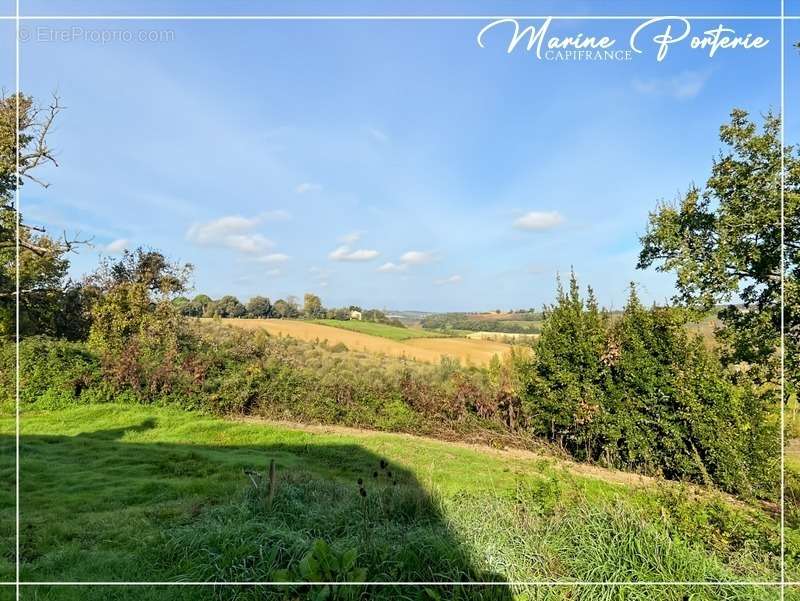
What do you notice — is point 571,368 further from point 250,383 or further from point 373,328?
point 250,383

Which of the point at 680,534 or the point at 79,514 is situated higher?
the point at 680,534

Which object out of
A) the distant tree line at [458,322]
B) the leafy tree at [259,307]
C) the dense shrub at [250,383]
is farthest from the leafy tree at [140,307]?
the distant tree line at [458,322]

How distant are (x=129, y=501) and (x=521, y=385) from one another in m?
6.06

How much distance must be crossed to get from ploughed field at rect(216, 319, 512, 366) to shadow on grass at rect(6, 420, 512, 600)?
3.66 meters

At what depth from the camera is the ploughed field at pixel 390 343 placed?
8484mm

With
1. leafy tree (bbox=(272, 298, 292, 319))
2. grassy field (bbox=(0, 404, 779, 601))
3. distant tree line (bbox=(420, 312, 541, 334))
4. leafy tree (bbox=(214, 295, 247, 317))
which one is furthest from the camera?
leafy tree (bbox=(214, 295, 247, 317))

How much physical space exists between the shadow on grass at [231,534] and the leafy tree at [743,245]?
16.1ft

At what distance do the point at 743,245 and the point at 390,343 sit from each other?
6227 millimetres

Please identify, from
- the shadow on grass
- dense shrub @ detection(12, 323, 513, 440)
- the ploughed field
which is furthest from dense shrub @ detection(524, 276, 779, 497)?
the shadow on grass

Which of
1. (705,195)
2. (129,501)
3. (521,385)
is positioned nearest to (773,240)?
(705,195)

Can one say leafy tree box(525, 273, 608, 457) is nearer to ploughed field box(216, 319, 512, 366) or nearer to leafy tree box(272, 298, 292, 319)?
ploughed field box(216, 319, 512, 366)

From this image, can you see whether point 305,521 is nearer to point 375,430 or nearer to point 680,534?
point 680,534

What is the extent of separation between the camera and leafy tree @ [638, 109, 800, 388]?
18.6 ft

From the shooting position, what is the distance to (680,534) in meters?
3.02
